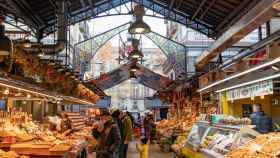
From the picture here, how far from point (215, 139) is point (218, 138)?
0.08m

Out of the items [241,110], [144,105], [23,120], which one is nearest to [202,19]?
[241,110]

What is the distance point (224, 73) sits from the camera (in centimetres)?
631

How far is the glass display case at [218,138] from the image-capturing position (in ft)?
17.5

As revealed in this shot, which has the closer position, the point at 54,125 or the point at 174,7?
the point at 54,125

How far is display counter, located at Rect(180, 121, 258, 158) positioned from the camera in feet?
17.5

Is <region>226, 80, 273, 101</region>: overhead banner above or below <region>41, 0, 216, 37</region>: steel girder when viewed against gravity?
below

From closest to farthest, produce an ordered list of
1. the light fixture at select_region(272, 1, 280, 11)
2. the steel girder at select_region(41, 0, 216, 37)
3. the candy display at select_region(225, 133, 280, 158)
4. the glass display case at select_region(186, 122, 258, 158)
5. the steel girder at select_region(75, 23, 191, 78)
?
the light fixture at select_region(272, 1, 280, 11), the candy display at select_region(225, 133, 280, 158), the glass display case at select_region(186, 122, 258, 158), the steel girder at select_region(41, 0, 216, 37), the steel girder at select_region(75, 23, 191, 78)

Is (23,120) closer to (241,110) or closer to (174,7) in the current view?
(241,110)

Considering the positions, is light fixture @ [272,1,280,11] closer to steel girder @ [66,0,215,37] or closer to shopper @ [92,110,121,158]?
shopper @ [92,110,121,158]

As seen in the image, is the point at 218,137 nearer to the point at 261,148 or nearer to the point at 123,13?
the point at 261,148

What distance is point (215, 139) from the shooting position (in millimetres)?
6152

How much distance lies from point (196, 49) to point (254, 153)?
21.4 metres

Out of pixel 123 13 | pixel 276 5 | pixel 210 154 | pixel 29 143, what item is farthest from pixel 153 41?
pixel 276 5

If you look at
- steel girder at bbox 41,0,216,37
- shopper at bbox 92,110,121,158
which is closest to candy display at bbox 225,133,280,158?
shopper at bbox 92,110,121,158
